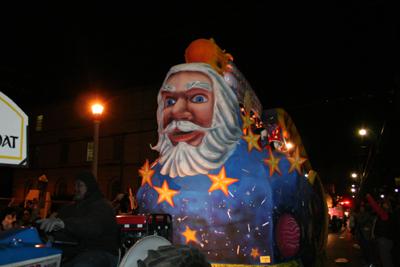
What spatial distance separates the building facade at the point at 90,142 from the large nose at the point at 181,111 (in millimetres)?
18533

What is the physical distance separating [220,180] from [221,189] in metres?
0.15

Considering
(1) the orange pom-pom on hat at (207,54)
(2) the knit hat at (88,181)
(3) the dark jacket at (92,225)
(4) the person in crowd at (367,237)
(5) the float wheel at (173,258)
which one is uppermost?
(1) the orange pom-pom on hat at (207,54)

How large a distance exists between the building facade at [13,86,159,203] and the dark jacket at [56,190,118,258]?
19796 millimetres

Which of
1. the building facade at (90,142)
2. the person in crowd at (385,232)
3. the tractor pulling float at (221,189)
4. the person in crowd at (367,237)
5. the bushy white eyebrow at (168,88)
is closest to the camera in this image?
the tractor pulling float at (221,189)

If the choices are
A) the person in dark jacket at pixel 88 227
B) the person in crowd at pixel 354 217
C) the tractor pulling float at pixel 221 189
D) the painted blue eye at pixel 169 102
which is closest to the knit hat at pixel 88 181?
the person in dark jacket at pixel 88 227

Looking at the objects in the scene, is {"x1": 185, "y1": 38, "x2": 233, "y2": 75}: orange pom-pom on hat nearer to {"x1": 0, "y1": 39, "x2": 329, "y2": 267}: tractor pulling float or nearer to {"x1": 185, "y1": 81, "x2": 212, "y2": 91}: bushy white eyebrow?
{"x1": 0, "y1": 39, "x2": 329, "y2": 267}: tractor pulling float

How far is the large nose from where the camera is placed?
554cm

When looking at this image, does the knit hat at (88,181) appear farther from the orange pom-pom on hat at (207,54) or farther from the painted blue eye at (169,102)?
the orange pom-pom on hat at (207,54)

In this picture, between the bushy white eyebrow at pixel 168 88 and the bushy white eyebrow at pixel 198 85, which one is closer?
the bushy white eyebrow at pixel 198 85

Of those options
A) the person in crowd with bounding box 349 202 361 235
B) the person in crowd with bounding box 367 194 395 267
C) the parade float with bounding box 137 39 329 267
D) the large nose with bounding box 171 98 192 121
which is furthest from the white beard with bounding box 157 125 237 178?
the person in crowd with bounding box 349 202 361 235

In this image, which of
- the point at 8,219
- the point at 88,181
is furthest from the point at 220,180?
the point at 8,219

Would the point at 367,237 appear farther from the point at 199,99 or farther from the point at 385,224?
the point at 199,99

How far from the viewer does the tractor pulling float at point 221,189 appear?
498cm

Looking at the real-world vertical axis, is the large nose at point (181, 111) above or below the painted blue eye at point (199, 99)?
below
